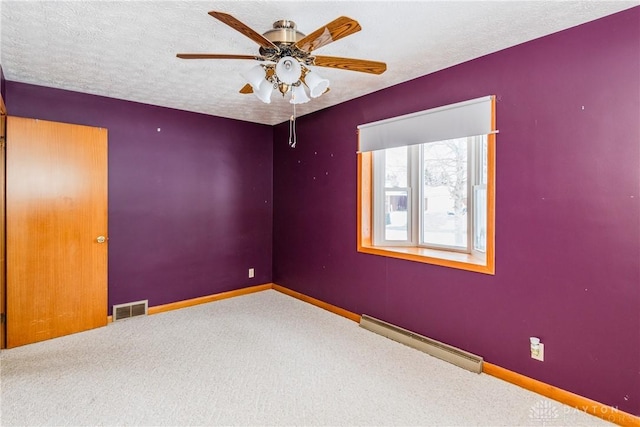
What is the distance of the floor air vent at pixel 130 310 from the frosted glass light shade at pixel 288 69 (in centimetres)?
318

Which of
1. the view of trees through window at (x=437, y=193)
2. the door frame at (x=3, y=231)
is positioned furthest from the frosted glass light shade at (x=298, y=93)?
the door frame at (x=3, y=231)

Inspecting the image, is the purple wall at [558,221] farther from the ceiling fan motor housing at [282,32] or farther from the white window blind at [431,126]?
the ceiling fan motor housing at [282,32]

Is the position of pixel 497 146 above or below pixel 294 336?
above

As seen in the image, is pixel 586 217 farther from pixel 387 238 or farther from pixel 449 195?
pixel 387 238

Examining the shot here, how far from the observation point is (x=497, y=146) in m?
2.49

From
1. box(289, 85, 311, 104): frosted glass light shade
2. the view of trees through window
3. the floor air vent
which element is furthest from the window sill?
the floor air vent

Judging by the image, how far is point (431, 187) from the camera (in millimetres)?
3447

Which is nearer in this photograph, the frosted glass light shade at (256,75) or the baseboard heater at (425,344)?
the frosted glass light shade at (256,75)

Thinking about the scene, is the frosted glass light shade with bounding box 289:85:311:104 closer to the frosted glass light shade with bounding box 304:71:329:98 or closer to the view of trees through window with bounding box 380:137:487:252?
the frosted glass light shade with bounding box 304:71:329:98

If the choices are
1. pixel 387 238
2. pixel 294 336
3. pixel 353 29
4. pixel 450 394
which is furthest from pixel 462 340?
pixel 353 29

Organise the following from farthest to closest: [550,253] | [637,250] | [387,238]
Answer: [387,238] < [550,253] < [637,250]

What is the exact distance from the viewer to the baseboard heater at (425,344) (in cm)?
260

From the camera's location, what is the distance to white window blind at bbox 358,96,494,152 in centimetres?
257

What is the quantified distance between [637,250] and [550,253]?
430 mm
